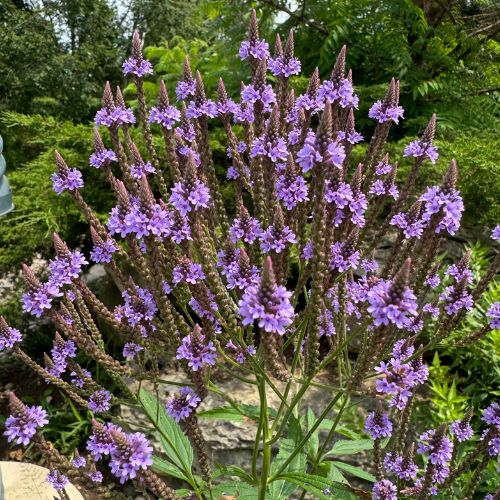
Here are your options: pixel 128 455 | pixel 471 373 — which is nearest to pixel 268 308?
pixel 128 455

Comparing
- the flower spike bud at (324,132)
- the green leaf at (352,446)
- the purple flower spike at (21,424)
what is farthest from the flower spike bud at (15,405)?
the green leaf at (352,446)

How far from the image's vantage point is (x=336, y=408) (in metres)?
3.74

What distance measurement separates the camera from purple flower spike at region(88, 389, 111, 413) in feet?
7.59

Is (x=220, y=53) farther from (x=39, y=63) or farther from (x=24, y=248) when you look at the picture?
(x=39, y=63)

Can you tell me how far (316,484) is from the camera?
6.80 feet

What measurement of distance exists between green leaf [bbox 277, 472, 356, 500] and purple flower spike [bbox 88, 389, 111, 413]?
88 cm

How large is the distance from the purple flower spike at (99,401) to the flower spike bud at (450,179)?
69.2 inches

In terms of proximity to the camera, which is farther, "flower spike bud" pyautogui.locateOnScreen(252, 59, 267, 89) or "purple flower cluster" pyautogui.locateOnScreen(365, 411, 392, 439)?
"purple flower cluster" pyautogui.locateOnScreen(365, 411, 392, 439)

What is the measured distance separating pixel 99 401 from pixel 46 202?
392 cm

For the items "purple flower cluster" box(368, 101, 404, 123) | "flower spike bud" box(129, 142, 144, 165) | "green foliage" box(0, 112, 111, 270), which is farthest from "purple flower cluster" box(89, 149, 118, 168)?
"green foliage" box(0, 112, 111, 270)

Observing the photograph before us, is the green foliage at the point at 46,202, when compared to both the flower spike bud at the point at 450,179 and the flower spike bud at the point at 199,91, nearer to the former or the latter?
the flower spike bud at the point at 199,91

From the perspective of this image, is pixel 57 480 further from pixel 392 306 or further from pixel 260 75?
pixel 260 75

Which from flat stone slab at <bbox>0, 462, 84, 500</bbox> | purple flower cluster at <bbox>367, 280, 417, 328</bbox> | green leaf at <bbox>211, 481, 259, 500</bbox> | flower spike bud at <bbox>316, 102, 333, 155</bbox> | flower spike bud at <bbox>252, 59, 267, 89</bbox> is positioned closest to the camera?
purple flower cluster at <bbox>367, 280, 417, 328</bbox>

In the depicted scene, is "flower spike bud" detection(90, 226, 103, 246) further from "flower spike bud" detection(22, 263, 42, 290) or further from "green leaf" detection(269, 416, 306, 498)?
"green leaf" detection(269, 416, 306, 498)
